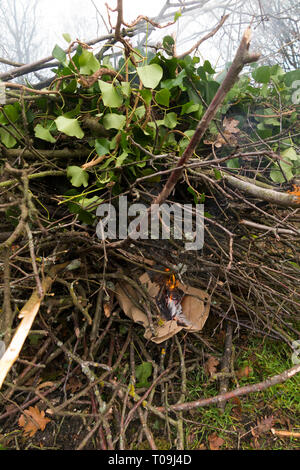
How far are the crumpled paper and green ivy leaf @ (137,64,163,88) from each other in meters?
0.44

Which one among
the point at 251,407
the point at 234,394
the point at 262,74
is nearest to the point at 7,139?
the point at 262,74

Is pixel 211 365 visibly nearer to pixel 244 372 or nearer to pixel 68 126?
pixel 244 372

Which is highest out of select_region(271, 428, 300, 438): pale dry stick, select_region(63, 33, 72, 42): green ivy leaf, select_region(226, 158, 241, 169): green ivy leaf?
select_region(63, 33, 72, 42): green ivy leaf

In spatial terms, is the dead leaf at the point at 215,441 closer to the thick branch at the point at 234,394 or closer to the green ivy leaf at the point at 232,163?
the thick branch at the point at 234,394

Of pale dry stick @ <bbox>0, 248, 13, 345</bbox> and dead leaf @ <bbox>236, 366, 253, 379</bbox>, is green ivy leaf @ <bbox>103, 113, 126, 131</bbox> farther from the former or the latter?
dead leaf @ <bbox>236, 366, 253, 379</bbox>

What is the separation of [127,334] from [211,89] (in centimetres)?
66

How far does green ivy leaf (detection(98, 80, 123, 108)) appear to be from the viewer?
508 millimetres

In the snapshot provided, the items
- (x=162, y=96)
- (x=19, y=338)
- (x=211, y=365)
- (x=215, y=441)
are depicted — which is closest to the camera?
(x=19, y=338)

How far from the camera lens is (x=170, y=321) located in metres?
0.71

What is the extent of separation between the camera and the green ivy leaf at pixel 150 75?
502mm

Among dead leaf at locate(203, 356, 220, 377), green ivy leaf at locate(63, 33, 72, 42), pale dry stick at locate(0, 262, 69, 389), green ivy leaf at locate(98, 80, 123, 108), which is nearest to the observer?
pale dry stick at locate(0, 262, 69, 389)

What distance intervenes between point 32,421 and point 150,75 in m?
0.76

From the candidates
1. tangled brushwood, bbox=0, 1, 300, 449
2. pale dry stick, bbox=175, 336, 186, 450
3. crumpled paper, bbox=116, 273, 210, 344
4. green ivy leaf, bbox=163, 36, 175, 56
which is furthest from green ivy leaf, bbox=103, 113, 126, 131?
pale dry stick, bbox=175, 336, 186, 450

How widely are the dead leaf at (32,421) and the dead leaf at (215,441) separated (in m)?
0.37
